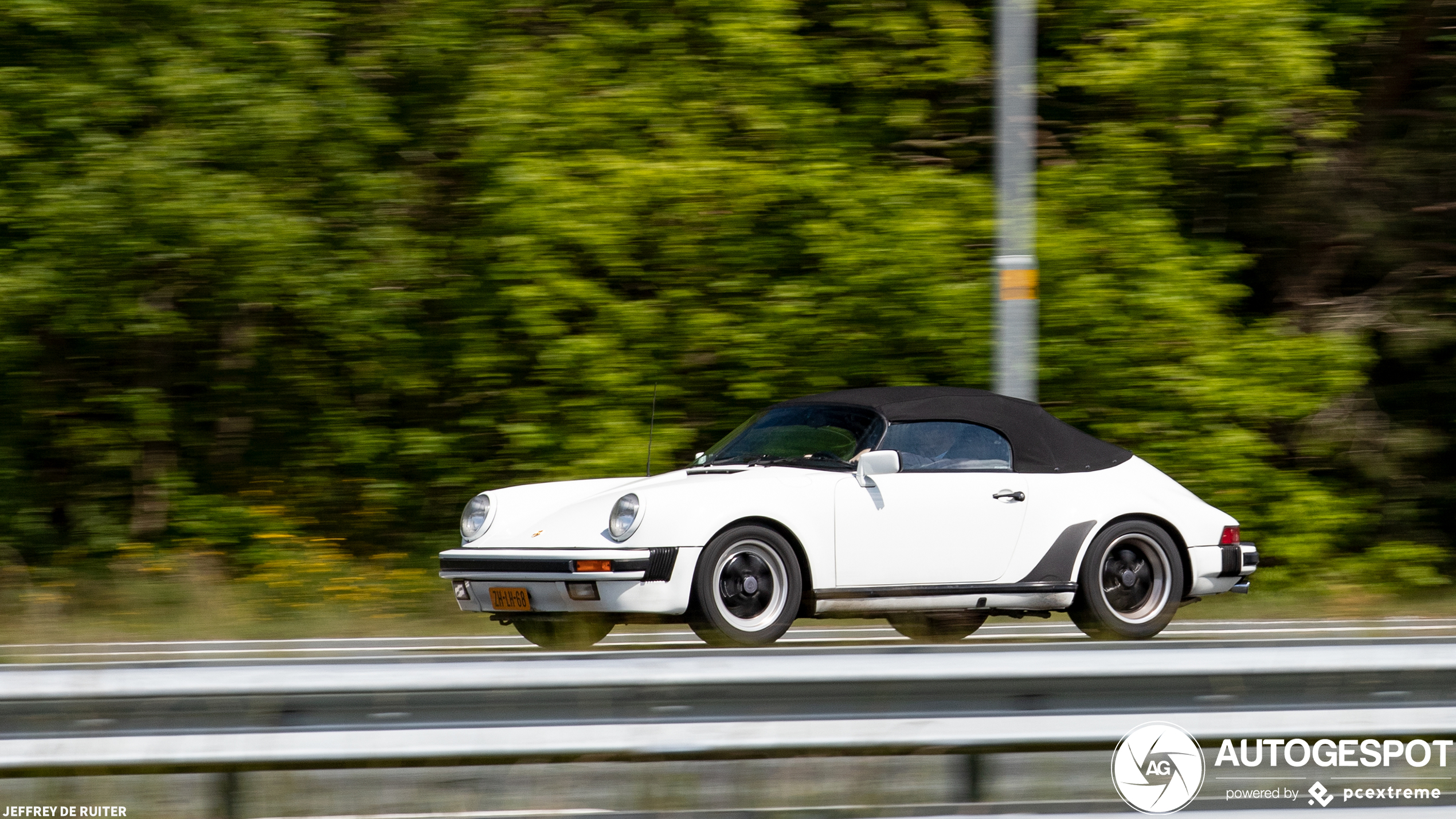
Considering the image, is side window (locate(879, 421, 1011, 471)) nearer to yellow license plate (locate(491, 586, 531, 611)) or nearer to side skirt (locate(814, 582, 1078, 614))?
side skirt (locate(814, 582, 1078, 614))

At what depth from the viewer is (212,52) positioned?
33.6 feet

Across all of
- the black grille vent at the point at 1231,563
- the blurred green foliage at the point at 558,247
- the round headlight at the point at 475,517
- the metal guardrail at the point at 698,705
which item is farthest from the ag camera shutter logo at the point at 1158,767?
the blurred green foliage at the point at 558,247

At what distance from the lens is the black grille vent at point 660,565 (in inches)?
243

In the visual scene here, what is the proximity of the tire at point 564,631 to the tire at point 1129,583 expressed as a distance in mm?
2236

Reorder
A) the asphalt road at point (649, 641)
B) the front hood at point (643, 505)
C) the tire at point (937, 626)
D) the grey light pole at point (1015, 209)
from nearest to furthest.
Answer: the front hood at point (643, 505) < the asphalt road at point (649, 641) < the tire at point (937, 626) < the grey light pole at point (1015, 209)

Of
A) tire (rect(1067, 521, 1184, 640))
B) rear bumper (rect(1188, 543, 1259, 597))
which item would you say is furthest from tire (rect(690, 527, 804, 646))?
rear bumper (rect(1188, 543, 1259, 597))

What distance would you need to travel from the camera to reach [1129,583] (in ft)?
23.2

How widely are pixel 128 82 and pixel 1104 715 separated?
8605 millimetres

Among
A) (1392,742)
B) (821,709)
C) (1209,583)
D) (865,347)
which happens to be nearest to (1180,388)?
(865,347)

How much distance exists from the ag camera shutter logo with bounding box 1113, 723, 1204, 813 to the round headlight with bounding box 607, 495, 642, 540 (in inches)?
100

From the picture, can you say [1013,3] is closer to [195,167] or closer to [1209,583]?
[1209,583]

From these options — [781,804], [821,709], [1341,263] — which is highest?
[1341,263]

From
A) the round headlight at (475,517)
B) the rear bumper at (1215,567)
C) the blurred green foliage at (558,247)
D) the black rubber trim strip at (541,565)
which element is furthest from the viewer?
the blurred green foliage at (558,247)

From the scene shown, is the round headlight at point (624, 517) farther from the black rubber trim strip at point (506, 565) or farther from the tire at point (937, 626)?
the tire at point (937, 626)
